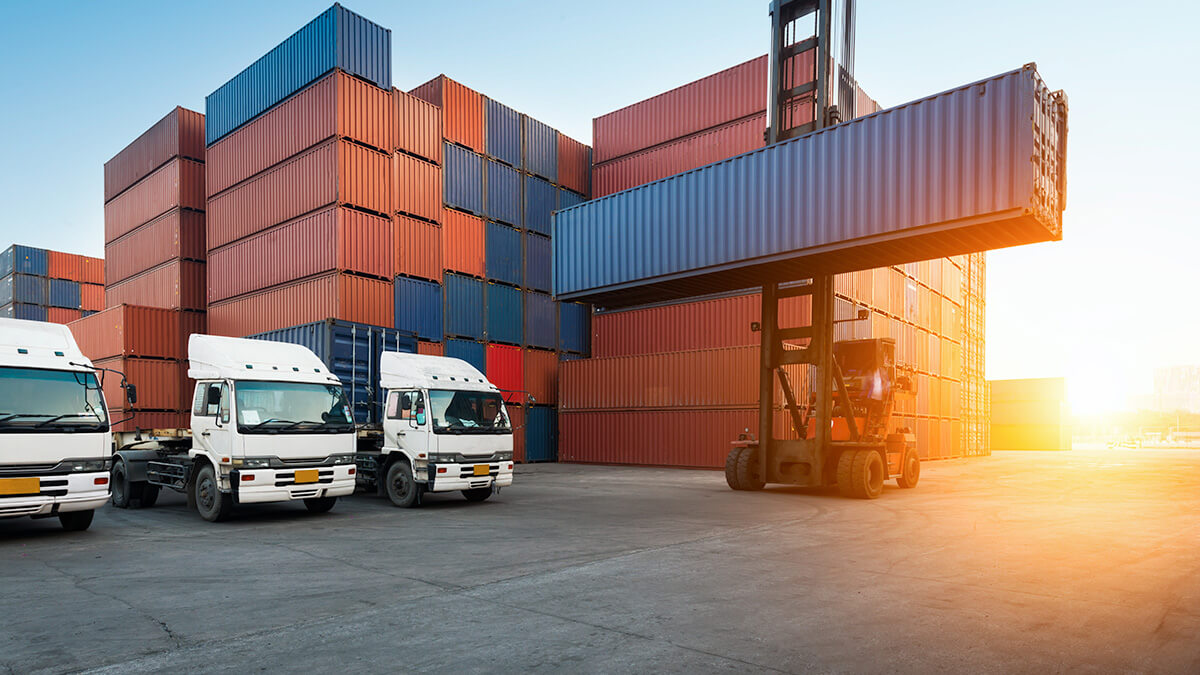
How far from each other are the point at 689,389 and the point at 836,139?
13.4 m

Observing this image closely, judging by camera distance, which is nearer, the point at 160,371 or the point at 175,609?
the point at 175,609

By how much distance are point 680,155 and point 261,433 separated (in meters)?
21.2

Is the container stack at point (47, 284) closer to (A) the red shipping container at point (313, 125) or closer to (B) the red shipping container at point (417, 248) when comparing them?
(A) the red shipping container at point (313, 125)

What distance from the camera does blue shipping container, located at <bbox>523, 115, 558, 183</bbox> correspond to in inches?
1215

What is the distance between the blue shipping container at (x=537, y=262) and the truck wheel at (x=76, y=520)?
20.4 metres

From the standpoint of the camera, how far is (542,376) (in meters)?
30.4

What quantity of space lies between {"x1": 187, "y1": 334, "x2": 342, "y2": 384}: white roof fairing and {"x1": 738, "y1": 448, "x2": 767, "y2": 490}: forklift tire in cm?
887

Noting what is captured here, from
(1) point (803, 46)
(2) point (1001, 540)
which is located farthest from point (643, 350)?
(2) point (1001, 540)

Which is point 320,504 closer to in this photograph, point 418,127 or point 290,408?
point 290,408

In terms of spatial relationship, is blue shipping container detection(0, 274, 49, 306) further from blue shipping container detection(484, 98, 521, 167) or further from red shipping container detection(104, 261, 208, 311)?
blue shipping container detection(484, 98, 521, 167)

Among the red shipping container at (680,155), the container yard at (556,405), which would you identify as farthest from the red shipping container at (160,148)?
the red shipping container at (680,155)

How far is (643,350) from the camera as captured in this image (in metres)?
28.7

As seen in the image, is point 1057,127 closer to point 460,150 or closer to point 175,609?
point 175,609

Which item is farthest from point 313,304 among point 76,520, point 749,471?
point 749,471
